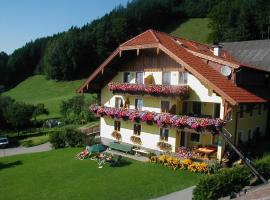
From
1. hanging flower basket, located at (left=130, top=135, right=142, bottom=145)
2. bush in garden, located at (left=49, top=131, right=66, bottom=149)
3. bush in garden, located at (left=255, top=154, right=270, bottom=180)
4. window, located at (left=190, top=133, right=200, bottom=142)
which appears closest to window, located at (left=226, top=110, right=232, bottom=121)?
window, located at (left=190, top=133, right=200, bottom=142)

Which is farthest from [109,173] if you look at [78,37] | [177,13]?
[177,13]

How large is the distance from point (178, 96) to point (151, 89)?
2.67 meters

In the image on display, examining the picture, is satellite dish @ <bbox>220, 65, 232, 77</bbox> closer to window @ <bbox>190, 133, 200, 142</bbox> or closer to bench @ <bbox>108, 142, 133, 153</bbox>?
window @ <bbox>190, 133, 200, 142</bbox>

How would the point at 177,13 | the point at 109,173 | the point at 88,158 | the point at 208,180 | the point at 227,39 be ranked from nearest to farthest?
1. the point at 208,180
2. the point at 109,173
3. the point at 88,158
4. the point at 227,39
5. the point at 177,13

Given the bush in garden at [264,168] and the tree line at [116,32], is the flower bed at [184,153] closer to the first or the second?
the bush in garden at [264,168]

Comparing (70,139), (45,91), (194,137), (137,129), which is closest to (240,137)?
(194,137)

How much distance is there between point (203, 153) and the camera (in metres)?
27.9

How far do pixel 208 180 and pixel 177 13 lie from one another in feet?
314

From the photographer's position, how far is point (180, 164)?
27281 millimetres

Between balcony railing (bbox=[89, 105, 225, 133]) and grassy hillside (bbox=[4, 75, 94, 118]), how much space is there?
35806 mm

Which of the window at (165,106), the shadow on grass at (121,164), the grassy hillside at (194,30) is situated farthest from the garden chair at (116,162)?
the grassy hillside at (194,30)

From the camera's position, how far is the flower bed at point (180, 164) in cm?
2625

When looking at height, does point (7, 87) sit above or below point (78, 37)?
below

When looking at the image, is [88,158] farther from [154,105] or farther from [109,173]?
[154,105]
